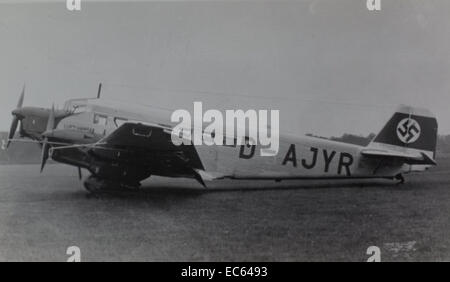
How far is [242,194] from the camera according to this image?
7.04 m

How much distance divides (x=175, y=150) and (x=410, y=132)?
4698 millimetres

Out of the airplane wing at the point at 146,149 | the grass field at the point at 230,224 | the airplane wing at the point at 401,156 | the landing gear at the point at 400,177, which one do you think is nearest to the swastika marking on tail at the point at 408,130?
the airplane wing at the point at 401,156

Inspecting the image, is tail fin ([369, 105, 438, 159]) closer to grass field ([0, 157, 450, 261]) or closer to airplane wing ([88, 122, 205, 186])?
grass field ([0, 157, 450, 261])

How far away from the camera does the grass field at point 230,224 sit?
4.29m

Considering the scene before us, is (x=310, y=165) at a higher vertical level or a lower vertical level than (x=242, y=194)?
higher

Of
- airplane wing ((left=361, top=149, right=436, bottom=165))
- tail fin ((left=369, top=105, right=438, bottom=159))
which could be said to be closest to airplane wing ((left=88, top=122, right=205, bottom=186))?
airplane wing ((left=361, top=149, right=436, bottom=165))

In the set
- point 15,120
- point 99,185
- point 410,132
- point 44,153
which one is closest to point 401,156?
point 410,132

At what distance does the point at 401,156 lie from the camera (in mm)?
7605

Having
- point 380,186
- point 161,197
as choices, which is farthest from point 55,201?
point 380,186

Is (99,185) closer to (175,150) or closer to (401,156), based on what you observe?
(175,150)

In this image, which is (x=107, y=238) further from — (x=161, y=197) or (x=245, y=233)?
(x=161, y=197)

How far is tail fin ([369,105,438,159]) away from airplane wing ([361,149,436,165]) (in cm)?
16
